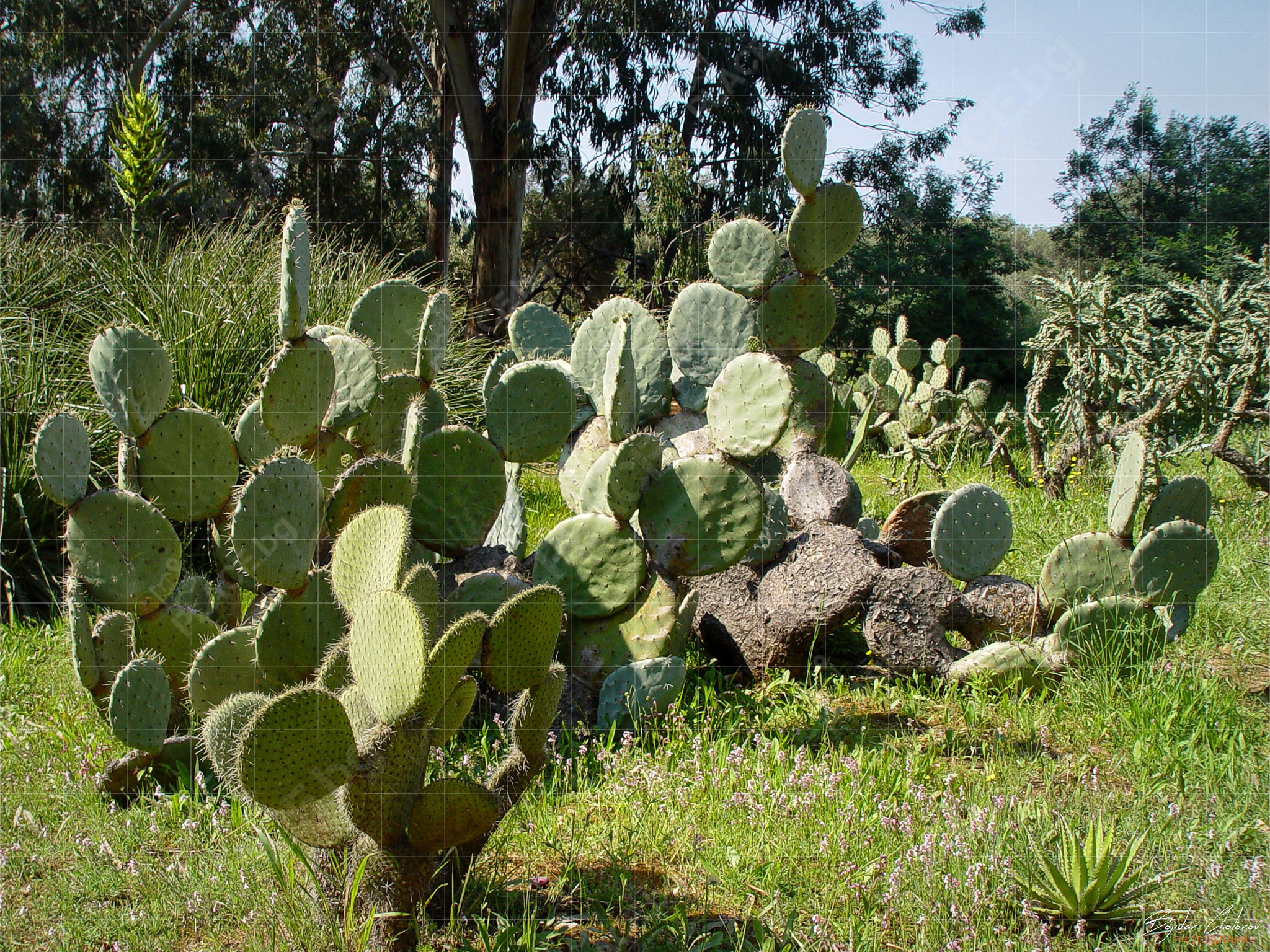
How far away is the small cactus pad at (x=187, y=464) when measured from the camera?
2.49m

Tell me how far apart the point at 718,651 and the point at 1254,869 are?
182 centimetres

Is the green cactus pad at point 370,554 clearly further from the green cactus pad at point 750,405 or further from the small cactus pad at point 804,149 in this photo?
the small cactus pad at point 804,149

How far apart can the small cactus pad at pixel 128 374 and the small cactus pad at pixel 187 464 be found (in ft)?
0.21

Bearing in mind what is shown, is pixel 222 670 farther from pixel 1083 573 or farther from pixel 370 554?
pixel 1083 573

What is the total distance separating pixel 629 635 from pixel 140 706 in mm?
1269

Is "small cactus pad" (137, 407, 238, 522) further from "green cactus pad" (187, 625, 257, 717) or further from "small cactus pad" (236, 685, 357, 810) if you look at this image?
"small cactus pad" (236, 685, 357, 810)

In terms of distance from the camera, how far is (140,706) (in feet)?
7.10

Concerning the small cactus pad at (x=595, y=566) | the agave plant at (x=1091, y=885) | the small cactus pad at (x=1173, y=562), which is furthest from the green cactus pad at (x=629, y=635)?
the small cactus pad at (x=1173, y=562)

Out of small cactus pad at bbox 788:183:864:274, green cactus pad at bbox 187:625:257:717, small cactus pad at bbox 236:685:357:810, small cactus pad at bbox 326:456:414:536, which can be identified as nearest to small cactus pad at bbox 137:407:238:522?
small cactus pad at bbox 326:456:414:536

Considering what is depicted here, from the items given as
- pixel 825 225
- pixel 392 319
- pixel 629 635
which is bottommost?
pixel 629 635

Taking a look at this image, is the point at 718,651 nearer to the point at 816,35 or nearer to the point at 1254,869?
the point at 1254,869

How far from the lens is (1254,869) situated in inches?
64.2

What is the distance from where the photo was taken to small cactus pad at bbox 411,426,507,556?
2.81 metres

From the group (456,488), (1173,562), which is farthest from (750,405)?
(1173,562)
